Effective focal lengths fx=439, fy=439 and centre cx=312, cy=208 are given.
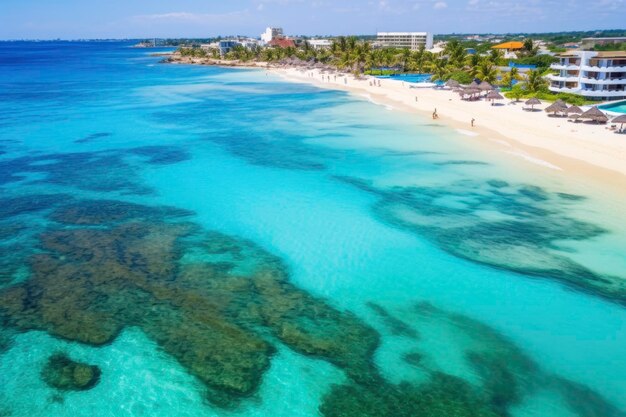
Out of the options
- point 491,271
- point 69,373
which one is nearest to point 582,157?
point 491,271

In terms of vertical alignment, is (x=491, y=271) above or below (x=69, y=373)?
above

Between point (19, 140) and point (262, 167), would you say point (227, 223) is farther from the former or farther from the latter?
point (19, 140)

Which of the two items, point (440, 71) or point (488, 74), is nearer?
point (488, 74)

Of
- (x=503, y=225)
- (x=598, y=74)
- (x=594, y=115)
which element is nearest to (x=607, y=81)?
(x=598, y=74)

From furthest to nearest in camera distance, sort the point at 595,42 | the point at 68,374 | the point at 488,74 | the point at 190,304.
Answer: the point at 595,42, the point at 488,74, the point at 190,304, the point at 68,374

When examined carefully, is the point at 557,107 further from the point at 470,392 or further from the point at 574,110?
the point at 470,392

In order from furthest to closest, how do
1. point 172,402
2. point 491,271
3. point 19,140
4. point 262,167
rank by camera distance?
point 19,140 → point 262,167 → point 491,271 → point 172,402
